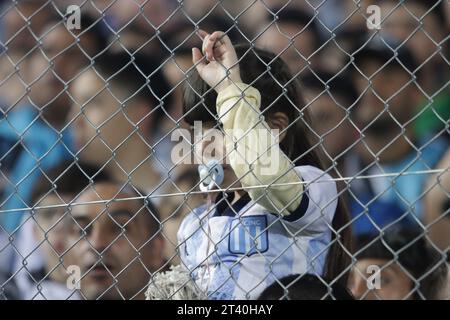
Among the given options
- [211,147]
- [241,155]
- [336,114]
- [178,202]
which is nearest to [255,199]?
[241,155]

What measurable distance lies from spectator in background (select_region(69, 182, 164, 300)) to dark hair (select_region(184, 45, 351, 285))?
50 centimetres

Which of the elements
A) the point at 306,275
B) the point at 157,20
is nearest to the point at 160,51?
the point at 157,20

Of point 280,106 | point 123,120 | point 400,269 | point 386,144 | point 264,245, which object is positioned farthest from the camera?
point 123,120

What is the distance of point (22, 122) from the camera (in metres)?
3.12

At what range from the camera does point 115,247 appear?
2.65 metres

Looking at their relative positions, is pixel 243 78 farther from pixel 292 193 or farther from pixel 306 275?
pixel 306 275

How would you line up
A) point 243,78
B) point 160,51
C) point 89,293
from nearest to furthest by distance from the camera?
point 243,78, point 89,293, point 160,51

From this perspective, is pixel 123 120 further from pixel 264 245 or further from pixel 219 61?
pixel 264 245

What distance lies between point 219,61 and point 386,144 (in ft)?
2.45

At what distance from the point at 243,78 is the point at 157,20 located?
3.12ft

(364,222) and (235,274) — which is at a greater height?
(235,274)

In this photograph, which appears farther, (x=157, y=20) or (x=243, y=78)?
(x=157, y=20)

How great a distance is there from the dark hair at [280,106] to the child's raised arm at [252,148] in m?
0.10
